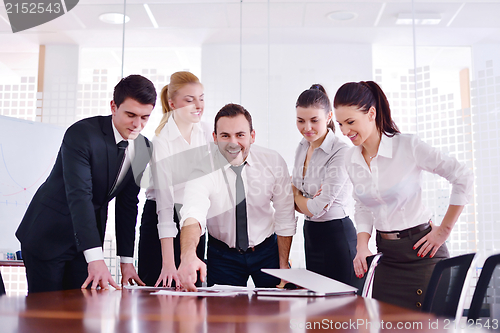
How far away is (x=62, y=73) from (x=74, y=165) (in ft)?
10.6

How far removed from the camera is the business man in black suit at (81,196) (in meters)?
1.72

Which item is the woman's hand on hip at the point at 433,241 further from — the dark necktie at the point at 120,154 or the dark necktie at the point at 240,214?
the dark necktie at the point at 120,154

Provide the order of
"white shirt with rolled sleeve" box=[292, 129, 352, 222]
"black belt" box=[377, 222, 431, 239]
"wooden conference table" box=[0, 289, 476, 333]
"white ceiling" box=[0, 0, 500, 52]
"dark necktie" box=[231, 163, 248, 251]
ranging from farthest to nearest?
"white ceiling" box=[0, 0, 500, 52] < "white shirt with rolled sleeve" box=[292, 129, 352, 222] < "dark necktie" box=[231, 163, 248, 251] < "black belt" box=[377, 222, 431, 239] < "wooden conference table" box=[0, 289, 476, 333]

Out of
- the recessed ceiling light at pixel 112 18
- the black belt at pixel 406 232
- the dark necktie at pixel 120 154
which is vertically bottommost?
the black belt at pixel 406 232

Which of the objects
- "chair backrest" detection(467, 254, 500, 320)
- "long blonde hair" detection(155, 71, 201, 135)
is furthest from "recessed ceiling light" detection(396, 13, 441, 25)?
"chair backrest" detection(467, 254, 500, 320)

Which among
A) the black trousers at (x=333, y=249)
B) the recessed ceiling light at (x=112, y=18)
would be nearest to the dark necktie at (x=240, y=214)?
the black trousers at (x=333, y=249)

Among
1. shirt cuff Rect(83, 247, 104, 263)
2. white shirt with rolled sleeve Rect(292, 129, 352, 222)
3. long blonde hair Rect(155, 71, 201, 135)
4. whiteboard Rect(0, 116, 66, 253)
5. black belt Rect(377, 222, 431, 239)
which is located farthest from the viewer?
whiteboard Rect(0, 116, 66, 253)

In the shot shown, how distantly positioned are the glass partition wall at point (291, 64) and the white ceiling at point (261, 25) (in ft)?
0.04

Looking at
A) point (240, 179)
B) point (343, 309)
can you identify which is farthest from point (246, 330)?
point (240, 179)

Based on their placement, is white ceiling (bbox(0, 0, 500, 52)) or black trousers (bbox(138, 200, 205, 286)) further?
white ceiling (bbox(0, 0, 500, 52))

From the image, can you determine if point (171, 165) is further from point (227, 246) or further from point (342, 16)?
point (342, 16)

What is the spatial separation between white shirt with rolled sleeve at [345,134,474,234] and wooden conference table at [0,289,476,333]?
0.87m

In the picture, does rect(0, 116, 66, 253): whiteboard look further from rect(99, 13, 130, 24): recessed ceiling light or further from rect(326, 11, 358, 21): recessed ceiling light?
rect(326, 11, 358, 21): recessed ceiling light

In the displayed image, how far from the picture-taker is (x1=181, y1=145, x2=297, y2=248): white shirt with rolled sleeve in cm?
207
